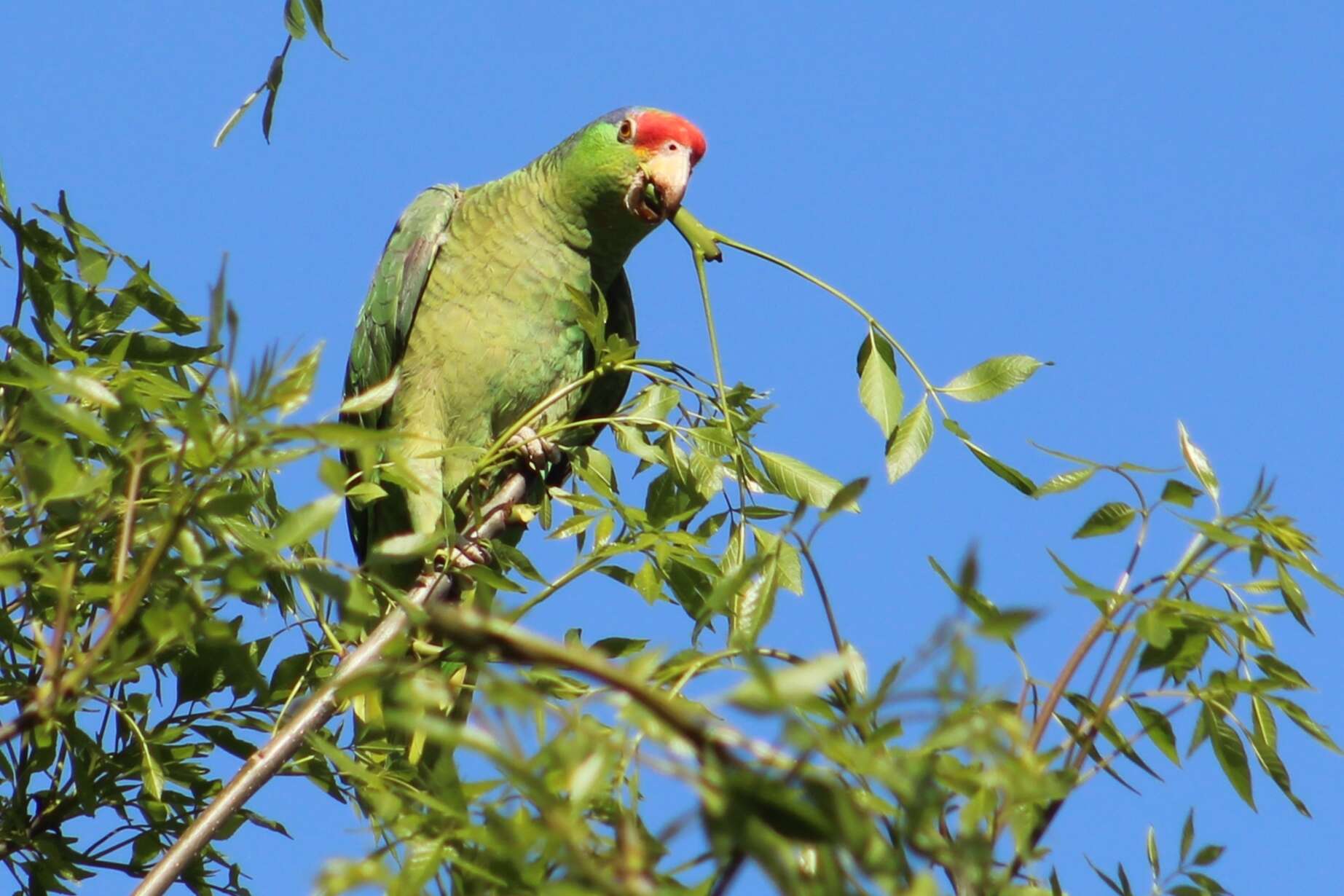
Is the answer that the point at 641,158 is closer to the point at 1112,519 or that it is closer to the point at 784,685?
the point at 1112,519

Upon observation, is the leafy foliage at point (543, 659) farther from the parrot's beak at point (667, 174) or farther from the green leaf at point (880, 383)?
the parrot's beak at point (667, 174)

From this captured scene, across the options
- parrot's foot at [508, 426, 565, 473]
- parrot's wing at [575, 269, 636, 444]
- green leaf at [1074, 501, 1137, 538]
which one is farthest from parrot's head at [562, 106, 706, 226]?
green leaf at [1074, 501, 1137, 538]

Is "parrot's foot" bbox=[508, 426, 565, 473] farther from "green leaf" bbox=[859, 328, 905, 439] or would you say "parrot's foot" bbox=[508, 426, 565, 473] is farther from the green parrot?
"green leaf" bbox=[859, 328, 905, 439]

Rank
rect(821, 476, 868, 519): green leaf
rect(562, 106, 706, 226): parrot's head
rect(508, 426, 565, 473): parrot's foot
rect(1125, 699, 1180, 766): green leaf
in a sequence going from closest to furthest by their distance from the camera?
rect(821, 476, 868, 519): green leaf < rect(1125, 699, 1180, 766): green leaf < rect(508, 426, 565, 473): parrot's foot < rect(562, 106, 706, 226): parrot's head

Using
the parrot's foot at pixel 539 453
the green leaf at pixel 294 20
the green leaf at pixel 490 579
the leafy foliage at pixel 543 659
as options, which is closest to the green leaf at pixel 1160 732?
the leafy foliage at pixel 543 659

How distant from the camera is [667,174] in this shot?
3.98 m

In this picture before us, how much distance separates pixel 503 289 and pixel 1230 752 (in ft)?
8.69

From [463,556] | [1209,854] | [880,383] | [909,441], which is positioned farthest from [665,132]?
[1209,854]

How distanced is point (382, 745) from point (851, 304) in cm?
100

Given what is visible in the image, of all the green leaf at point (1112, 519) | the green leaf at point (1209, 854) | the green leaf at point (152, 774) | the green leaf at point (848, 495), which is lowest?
the green leaf at point (1209, 854)

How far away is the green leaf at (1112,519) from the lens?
5.35ft

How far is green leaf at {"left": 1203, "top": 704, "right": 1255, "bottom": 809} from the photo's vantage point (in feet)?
5.28

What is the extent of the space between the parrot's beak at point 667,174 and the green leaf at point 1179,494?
2524 millimetres

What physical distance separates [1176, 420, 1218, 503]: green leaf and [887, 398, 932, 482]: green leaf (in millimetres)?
496
